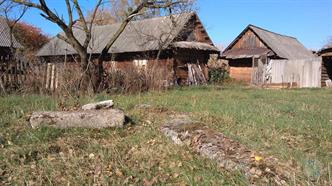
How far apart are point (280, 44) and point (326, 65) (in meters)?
6.37

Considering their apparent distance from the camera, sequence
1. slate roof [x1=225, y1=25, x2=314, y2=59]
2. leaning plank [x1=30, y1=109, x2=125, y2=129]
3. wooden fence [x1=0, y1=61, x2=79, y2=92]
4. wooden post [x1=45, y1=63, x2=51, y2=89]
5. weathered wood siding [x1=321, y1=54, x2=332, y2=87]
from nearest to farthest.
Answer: leaning plank [x1=30, y1=109, x2=125, y2=129], wooden fence [x1=0, y1=61, x2=79, y2=92], wooden post [x1=45, y1=63, x2=51, y2=89], weathered wood siding [x1=321, y1=54, x2=332, y2=87], slate roof [x1=225, y1=25, x2=314, y2=59]

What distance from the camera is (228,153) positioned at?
14.1ft

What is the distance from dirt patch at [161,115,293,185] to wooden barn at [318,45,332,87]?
66.3ft

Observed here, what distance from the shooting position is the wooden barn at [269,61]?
80.3 ft

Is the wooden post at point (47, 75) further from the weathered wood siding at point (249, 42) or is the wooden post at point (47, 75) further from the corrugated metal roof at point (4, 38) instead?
the weathered wood siding at point (249, 42)

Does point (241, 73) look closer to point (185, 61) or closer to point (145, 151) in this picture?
point (185, 61)

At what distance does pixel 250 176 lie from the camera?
12.0 feet

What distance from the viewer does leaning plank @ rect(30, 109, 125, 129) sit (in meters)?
6.11

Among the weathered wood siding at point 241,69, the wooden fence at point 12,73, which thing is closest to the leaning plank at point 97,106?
the wooden fence at point 12,73

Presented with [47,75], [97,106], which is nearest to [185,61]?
[47,75]

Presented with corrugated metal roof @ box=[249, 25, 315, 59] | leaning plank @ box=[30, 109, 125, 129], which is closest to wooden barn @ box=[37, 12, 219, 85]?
corrugated metal roof @ box=[249, 25, 315, 59]

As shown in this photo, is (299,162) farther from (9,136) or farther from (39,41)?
(39,41)

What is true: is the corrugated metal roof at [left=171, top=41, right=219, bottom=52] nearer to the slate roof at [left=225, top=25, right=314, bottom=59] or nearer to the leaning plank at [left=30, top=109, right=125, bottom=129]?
the slate roof at [left=225, top=25, right=314, bottom=59]

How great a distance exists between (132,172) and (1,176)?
154 cm
